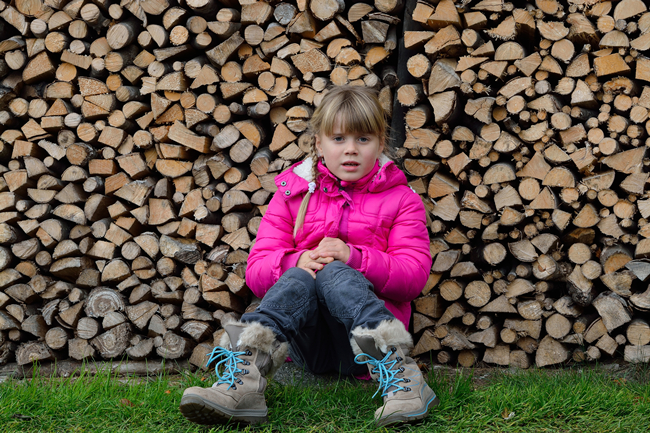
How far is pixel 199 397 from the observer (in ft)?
5.99

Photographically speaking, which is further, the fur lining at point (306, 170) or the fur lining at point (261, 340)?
the fur lining at point (306, 170)

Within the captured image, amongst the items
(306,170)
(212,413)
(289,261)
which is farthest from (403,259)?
(212,413)

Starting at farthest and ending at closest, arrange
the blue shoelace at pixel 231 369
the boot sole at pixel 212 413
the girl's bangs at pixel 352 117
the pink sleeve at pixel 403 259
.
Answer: the girl's bangs at pixel 352 117 < the pink sleeve at pixel 403 259 < the blue shoelace at pixel 231 369 < the boot sole at pixel 212 413

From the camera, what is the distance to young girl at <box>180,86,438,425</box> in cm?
198

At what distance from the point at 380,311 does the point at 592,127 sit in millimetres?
1413

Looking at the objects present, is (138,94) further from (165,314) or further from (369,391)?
(369,391)

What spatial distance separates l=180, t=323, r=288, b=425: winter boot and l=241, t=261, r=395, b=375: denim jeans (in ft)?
0.18

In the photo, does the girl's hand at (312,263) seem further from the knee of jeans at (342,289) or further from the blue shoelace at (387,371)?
the blue shoelace at (387,371)

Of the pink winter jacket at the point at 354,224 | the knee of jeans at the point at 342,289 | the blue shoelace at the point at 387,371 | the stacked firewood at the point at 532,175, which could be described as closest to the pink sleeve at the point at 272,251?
the pink winter jacket at the point at 354,224

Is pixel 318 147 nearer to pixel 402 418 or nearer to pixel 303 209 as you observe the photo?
pixel 303 209

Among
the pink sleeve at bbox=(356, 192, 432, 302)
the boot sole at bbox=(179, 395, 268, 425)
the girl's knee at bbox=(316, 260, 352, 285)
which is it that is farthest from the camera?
the pink sleeve at bbox=(356, 192, 432, 302)

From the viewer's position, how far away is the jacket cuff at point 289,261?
238 centimetres

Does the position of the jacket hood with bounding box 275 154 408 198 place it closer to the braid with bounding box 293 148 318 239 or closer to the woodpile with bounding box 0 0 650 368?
the braid with bounding box 293 148 318 239

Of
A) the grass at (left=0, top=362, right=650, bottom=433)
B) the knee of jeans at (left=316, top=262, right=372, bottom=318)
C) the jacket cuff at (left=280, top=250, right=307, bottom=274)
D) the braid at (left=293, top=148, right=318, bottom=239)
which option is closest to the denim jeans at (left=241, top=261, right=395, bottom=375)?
the knee of jeans at (left=316, top=262, right=372, bottom=318)
